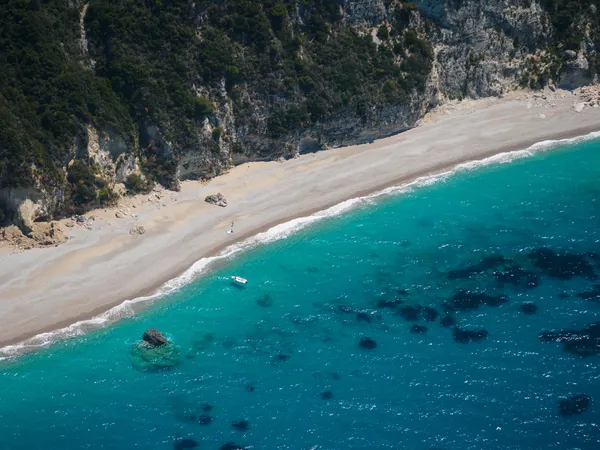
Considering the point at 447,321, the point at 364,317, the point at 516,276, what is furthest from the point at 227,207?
the point at 516,276

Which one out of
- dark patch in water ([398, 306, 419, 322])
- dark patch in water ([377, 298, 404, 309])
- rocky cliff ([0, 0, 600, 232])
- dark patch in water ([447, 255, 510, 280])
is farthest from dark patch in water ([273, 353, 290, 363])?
rocky cliff ([0, 0, 600, 232])

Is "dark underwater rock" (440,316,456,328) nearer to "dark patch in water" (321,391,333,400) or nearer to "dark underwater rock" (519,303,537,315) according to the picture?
"dark underwater rock" (519,303,537,315)

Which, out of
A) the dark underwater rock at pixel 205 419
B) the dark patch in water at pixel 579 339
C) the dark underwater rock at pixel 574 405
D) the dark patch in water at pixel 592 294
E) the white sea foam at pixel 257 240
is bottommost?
the dark underwater rock at pixel 574 405

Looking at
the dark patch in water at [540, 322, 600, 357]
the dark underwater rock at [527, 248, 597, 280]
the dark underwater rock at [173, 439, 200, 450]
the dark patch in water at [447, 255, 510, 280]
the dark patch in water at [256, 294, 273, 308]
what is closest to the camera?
the dark underwater rock at [173, 439, 200, 450]

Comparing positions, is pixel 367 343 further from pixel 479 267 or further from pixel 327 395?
pixel 479 267

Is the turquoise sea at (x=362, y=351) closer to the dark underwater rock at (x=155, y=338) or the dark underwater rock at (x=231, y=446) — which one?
A: the dark underwater rock at (x=231, y=446)

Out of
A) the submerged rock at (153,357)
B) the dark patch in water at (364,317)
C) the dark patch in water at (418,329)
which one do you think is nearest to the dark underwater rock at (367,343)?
the dark patch in water at (364,317)

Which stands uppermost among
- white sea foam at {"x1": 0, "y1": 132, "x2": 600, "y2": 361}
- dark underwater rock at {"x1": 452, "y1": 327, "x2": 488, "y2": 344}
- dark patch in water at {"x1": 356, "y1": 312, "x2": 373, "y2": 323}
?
white sea foam at {"x1": 0, "y1": 132, "x2": 600, "y2": 361}
